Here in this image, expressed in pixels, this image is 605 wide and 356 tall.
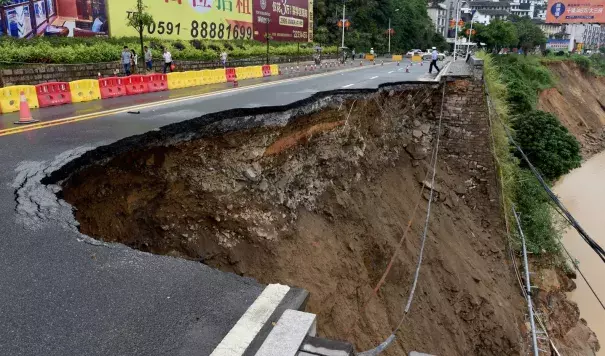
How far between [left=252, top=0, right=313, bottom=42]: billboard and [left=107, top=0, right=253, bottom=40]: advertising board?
5.57 feet

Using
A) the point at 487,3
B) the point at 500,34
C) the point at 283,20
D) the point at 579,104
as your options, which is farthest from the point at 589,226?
the point at 487,3

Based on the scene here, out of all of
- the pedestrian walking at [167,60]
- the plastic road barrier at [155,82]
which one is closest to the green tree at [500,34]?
the pedestrian walking at [167,60]

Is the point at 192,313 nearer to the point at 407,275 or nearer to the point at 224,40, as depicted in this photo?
the point at 407,275

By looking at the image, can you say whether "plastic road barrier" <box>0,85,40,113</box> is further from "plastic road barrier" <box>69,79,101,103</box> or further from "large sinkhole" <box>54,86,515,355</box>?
"large sinkhole" <box>54,86,515,355</box>

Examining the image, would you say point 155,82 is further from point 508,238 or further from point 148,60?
point 508,238

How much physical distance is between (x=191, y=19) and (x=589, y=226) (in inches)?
1030

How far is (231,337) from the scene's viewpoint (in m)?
3.10

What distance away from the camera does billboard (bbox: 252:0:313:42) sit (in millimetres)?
40000

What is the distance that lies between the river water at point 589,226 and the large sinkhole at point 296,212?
5623mm

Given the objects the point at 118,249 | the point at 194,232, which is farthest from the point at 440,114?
the point at 118,249

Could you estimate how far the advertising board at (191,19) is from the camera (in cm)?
2495

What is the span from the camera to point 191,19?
→ 30953 mm

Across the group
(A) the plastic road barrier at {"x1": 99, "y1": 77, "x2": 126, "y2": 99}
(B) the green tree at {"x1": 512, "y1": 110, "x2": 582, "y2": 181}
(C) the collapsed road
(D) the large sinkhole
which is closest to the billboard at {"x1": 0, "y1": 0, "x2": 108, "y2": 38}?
(A) the plastic road barrier at {"x1": 99, "y1": 77, "x2": 126, "y2": 99}

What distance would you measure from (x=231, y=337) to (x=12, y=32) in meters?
20.8
